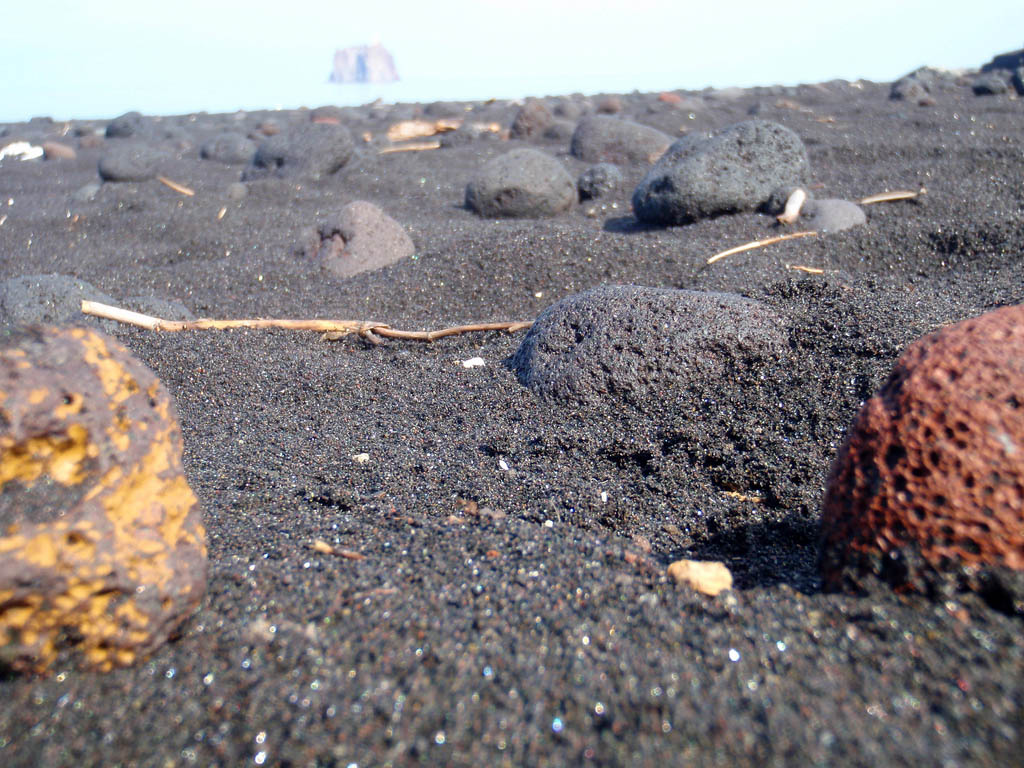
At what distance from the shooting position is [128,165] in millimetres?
8969

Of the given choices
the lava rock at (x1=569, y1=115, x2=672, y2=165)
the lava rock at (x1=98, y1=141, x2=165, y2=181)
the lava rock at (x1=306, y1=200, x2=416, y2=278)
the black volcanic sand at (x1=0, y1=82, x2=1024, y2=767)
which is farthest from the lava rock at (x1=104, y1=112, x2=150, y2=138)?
the lava rock at (x1=306, y1=200, x2=416, y2=278)

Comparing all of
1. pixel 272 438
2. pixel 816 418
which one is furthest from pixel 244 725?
pixel 816 418

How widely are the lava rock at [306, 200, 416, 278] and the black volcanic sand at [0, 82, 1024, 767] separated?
17 centimetres

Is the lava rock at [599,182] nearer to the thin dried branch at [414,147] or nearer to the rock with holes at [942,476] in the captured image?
the thin dried branch at [414,147]

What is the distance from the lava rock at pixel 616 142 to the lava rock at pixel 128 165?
539 centimetres

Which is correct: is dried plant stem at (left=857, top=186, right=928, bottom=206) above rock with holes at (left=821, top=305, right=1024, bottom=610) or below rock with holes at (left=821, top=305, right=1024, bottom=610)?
below

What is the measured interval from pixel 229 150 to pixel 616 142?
20.5 feet

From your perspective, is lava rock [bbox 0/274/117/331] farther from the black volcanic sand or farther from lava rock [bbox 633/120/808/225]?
lava rock [bbox 633/120/808/225]

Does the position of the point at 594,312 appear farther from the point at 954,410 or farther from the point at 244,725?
the point at 244,725

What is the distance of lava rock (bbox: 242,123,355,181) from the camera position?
8.73 meters

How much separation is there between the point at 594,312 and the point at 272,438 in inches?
55.2

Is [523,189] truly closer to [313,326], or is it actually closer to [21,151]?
[313,326]

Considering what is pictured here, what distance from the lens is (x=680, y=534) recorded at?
2076 mm

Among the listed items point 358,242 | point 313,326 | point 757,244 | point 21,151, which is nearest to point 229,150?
point 21,151
